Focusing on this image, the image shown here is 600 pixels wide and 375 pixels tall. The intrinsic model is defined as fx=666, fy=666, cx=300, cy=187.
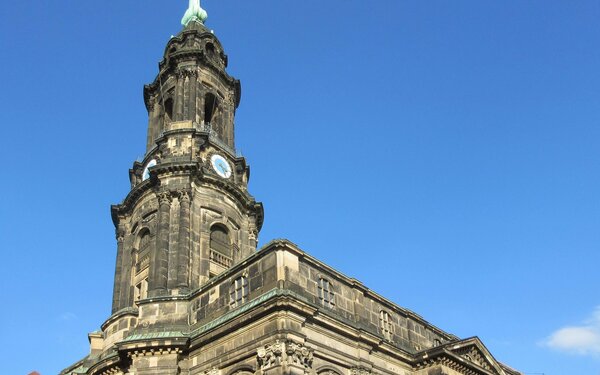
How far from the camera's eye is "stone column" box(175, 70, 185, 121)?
37.2m

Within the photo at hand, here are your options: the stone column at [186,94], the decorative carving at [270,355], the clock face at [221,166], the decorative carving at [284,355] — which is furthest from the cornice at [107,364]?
the stone column at [186,94]

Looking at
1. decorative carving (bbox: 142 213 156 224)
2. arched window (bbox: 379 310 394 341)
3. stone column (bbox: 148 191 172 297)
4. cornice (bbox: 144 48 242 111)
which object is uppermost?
cornice (bbox: 144 48 242 111)

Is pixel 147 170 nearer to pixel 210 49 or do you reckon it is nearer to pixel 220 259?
pixel 220 259

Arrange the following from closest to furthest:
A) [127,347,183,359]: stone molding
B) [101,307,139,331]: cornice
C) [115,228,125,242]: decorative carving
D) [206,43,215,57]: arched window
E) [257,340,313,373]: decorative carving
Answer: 1. [257,340,313,373]: decorative carving
2. [127,347,183,359]: stone molding
3. [101,307,139,331]: cornice
4. [115,228,125,242]: decorative carving
5. [206,43,215,57]: arched window

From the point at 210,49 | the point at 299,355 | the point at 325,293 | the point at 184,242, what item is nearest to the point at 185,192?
the point at 184,242

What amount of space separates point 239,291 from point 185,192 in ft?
26.4

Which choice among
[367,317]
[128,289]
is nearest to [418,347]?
[367,317]

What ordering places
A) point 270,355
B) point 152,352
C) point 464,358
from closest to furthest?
point 270,355 < point 152,352 < point 464,358

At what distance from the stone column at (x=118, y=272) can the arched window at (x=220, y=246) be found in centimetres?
540

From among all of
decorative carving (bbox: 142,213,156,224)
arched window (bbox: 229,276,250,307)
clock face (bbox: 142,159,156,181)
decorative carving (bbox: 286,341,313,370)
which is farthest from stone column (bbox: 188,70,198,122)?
decorative carving (bbox: 286,341,313,370)

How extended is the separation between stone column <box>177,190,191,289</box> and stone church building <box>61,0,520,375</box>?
0.17 ft

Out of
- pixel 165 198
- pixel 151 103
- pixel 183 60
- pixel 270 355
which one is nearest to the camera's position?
pixel 270 355

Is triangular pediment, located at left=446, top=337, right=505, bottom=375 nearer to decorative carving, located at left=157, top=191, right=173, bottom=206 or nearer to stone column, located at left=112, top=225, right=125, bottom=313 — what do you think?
decorative carving, located at left=157, top=191, right=173, bottom=206

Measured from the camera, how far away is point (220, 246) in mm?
34062
